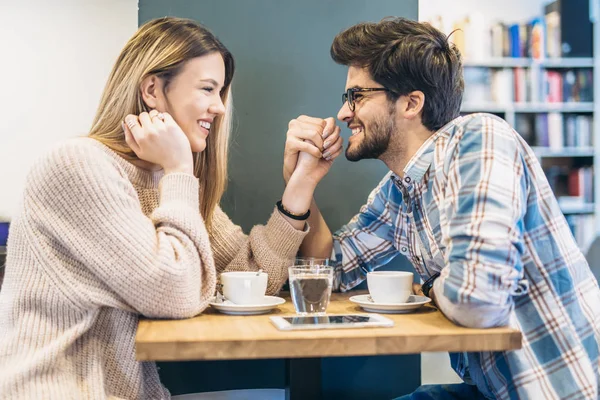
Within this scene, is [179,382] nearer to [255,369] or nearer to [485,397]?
[255,369]

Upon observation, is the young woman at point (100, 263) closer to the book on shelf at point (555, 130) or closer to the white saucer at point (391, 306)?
the white saucer at point (391, 306)

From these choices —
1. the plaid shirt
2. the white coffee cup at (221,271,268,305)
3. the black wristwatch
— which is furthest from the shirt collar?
the white coffee cup at (221,271,268,305)

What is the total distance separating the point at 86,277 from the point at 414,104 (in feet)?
3.15

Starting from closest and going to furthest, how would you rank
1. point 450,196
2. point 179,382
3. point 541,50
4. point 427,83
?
point 450,196 < point 427,83 < point 179,382 < point 541,50

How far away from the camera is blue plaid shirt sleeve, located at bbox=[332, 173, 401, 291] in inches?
71.2

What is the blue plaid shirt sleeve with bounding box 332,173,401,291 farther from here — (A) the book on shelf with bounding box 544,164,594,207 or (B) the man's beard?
(A) the book on shelf with bounding box 544,164,594,207

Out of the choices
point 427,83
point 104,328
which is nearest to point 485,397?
point 427,83

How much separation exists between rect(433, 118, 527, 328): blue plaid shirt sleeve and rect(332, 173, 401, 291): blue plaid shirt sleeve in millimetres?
443

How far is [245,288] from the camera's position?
4.54 feet

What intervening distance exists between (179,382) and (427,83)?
1.15m

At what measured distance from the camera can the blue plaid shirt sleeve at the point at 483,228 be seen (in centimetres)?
119

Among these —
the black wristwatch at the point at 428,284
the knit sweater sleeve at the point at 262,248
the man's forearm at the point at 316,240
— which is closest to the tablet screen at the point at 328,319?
the black wristwatch at the point at 428,284

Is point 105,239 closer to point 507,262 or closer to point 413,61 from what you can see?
point 507,262

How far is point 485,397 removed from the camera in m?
1.56
